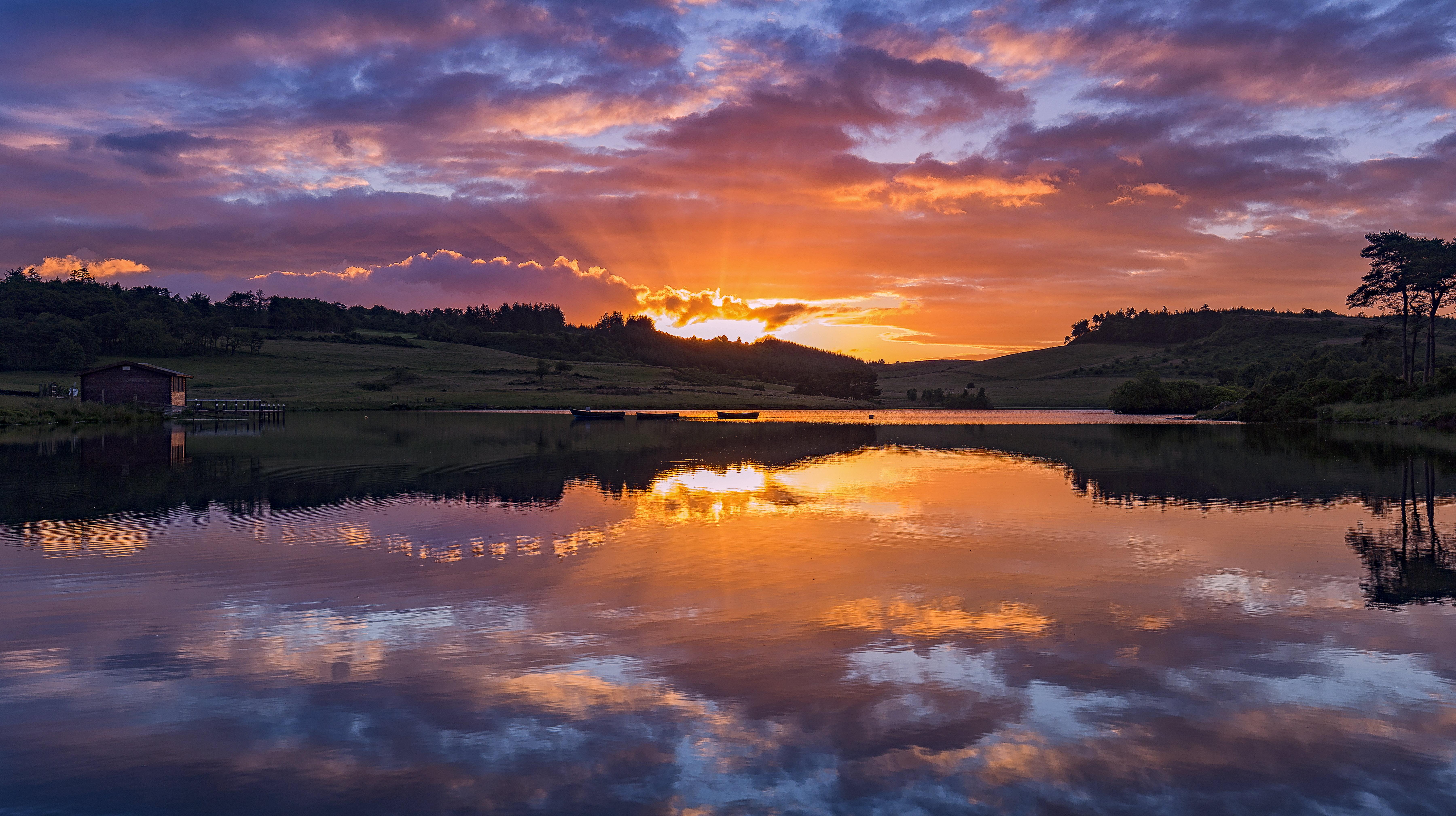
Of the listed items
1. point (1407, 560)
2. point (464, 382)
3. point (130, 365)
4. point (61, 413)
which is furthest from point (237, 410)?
point (1407, 560)

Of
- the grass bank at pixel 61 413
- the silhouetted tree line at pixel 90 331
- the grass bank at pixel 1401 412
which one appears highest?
the silhouetted tree line at pixel 90 331

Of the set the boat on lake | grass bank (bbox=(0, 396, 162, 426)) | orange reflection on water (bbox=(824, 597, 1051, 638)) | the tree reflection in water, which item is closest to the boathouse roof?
grass bank (bbox=(0, 396, 162, 426))

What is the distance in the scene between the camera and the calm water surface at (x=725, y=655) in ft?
27.0

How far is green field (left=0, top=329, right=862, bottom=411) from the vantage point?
127625 mm

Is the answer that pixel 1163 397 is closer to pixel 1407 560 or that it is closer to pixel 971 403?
pixel 971 403

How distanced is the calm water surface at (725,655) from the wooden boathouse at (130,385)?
241 feet

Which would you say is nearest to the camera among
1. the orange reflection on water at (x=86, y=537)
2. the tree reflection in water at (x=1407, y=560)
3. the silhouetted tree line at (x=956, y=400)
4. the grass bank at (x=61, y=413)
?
the tree reflection in water at (x=1407, y=560)

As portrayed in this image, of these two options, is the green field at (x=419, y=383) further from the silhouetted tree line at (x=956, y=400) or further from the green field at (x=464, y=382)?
the silhouetted tree line at (x=956, y=400)

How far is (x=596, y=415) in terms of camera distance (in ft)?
344

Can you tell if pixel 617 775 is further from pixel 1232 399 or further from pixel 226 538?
pixel 1232 399

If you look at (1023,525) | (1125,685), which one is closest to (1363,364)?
(1023,525)

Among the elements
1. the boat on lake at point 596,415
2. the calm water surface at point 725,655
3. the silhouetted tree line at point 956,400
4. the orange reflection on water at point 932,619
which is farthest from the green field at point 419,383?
the orange reflection on water at point 932,619

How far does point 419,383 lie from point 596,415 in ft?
183

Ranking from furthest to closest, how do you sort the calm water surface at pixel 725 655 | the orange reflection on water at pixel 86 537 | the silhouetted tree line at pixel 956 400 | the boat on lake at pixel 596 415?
1. the silhouetted tree line at pixel 956 400
2. the boat on lake at pixel 596 415
3. the orange reflection on water at pixel 86 537
4. the calm water surface at pixel 725 655
